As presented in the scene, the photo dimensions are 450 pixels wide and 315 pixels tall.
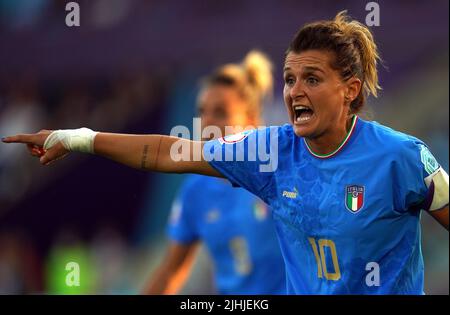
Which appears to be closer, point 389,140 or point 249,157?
point 389,140

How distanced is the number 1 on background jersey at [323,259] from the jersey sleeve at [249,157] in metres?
0.38

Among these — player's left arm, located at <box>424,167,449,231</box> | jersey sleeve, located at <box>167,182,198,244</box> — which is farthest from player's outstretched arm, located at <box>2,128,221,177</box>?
jersey sleeve, located at <box>167,182,198,244</box>

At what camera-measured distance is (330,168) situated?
14.7 ft

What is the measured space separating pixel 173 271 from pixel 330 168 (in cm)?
286

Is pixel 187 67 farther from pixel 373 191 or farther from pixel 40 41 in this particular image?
pixel 373 191

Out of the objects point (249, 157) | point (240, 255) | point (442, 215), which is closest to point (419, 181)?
point (442, 215)

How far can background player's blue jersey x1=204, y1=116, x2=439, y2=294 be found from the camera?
4.29 meters

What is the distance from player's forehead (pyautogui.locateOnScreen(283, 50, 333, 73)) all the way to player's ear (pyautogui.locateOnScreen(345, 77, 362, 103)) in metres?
0.18

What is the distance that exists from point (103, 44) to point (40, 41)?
2.21 feet

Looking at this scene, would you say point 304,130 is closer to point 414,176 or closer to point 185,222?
point 414,176

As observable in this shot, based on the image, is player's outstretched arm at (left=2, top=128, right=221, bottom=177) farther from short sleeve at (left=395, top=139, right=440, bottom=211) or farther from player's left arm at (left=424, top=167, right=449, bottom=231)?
player's left arm at (left=424, top=167, right=449, bottom=231)
